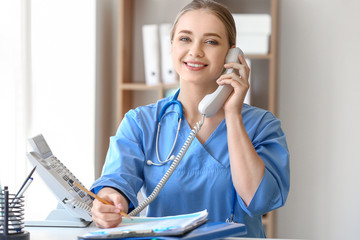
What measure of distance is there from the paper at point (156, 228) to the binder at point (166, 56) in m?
1.97

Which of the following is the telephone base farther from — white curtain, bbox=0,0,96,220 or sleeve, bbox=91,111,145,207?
white curtain, bbox=0,0,96,220

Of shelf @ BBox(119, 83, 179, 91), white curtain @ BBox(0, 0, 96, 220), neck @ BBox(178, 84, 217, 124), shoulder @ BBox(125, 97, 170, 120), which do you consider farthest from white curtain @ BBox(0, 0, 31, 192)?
neck @ BBox(178, 84, 217, 124)

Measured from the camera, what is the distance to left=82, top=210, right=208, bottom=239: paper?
113cm

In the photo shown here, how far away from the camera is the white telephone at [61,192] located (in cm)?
138

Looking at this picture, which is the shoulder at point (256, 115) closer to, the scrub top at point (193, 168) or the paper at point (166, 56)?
the scrub top at point (193, 168)

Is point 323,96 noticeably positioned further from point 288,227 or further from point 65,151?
point 65,151

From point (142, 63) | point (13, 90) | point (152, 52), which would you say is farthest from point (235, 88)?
point (142, 63)

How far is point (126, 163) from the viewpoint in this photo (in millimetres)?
1623

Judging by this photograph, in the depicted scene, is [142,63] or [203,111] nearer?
[203,111]

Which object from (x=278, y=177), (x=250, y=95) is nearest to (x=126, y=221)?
(x=278, y=177)

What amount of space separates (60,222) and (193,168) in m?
0.44

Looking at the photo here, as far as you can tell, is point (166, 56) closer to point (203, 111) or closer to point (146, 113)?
point (146, 113)

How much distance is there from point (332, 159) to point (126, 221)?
2.28 meters

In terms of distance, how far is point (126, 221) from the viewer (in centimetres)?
133
